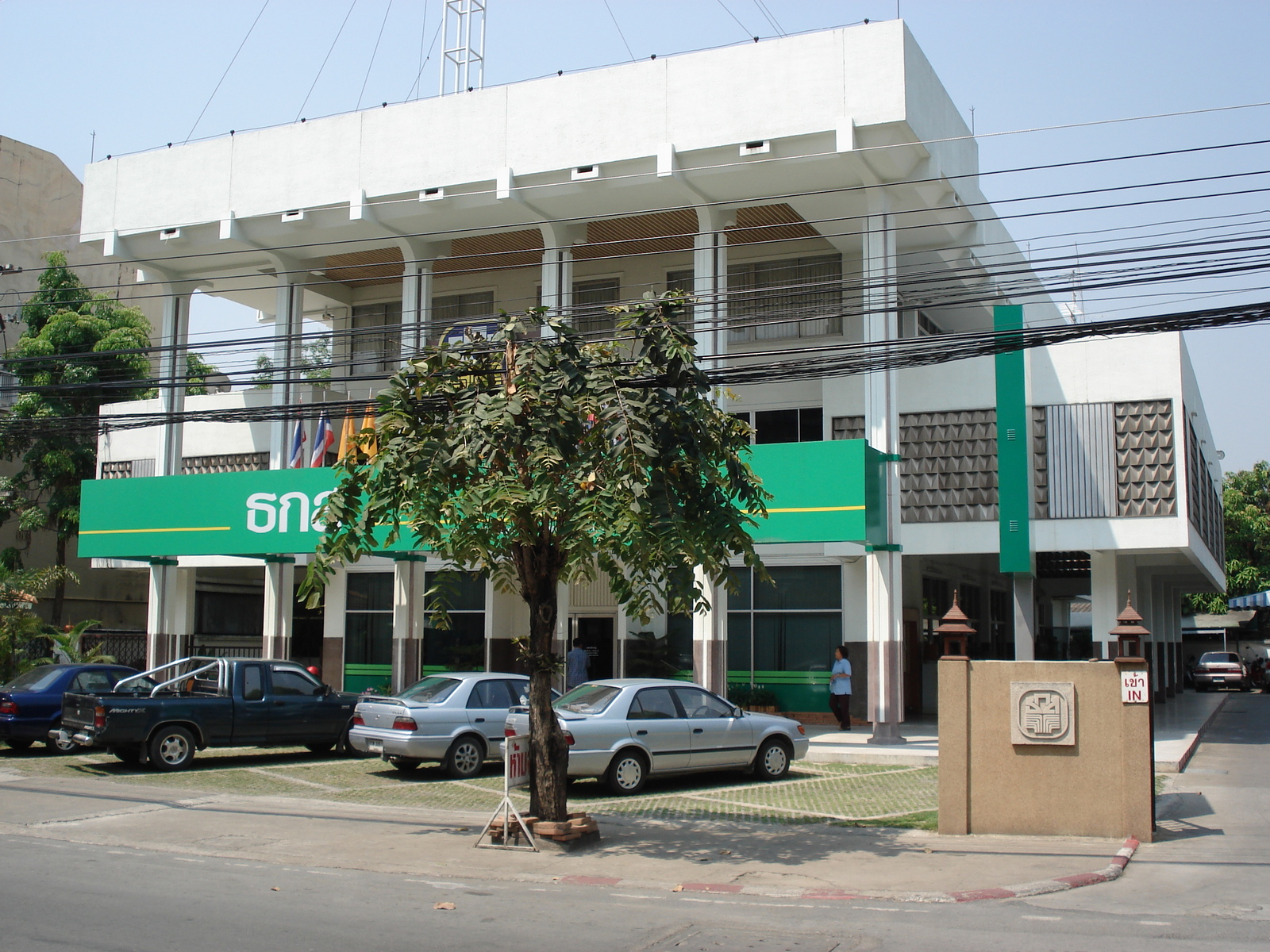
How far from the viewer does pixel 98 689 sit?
60.2ft

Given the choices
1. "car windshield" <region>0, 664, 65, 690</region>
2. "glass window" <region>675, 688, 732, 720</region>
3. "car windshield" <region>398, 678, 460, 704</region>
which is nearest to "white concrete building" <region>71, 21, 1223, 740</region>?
"car windshield" <region>398, 678, 460, 704</region>

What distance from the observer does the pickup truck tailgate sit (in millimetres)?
16188

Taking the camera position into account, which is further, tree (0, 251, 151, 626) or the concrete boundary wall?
tree (0, 251, 151, 626)

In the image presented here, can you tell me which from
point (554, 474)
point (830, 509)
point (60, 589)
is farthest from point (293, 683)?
point (60, 589)

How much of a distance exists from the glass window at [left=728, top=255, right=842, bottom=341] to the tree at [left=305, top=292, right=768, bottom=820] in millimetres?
13076

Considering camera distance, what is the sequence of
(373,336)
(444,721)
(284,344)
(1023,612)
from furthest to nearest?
(373,336), (284,344), (1023,612), (444,721)

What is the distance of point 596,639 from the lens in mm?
27172

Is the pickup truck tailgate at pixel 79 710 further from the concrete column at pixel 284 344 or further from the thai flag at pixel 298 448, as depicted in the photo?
the thai flag at pixel 298 448

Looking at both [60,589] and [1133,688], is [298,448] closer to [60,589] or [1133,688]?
[60,589]

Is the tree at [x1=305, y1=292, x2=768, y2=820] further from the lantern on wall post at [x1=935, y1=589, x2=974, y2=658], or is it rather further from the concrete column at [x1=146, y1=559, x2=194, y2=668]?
the concrete column at [x1=146, y1=559, x2=194, y2=668]

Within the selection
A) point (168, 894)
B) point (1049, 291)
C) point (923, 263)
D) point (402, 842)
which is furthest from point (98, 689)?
Result: point (923, 263)

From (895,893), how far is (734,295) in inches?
544

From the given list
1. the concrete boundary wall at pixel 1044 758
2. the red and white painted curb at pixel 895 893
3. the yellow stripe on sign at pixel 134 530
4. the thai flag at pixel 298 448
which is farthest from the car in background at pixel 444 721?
the thai flag at pixel 298 448

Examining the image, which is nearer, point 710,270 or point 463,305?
point 710,270
